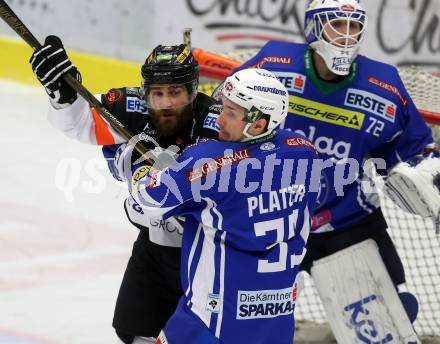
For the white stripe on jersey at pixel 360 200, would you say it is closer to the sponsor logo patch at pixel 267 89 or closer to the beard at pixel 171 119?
the beard at pixel 171 119

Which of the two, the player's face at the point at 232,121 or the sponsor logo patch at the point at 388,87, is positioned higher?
the player's face at the point at 232,121

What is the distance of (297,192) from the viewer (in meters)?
2.64

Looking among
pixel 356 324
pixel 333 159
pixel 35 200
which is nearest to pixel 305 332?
pixel 356 324

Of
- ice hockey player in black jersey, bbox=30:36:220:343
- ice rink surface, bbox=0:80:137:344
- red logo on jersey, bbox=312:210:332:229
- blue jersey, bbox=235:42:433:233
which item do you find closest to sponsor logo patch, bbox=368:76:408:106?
blue jersey, bbox=235:42:433:233

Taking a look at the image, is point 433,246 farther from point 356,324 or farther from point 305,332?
point 356,324

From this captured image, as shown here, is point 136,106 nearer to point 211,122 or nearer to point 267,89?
point 211,122

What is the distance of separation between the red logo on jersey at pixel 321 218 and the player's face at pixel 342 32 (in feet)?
2.15

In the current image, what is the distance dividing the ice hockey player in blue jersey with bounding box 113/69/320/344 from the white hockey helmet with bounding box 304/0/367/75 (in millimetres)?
881

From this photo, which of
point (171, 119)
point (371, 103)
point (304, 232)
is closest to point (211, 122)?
point (171, 119)

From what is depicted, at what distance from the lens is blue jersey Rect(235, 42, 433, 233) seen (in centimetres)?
359

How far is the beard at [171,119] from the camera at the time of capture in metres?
2.88

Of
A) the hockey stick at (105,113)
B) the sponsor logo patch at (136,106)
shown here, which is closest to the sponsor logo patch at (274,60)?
the sponsor logo patch at (136,106)

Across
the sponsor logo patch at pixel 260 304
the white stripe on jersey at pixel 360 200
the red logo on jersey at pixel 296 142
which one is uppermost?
the red logo on jersey at pixel 296 142

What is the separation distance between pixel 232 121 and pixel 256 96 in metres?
0.10
